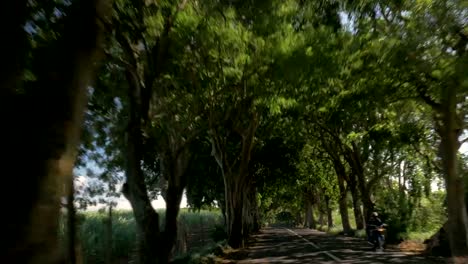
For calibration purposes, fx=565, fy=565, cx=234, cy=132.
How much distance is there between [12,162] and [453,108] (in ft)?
51.7

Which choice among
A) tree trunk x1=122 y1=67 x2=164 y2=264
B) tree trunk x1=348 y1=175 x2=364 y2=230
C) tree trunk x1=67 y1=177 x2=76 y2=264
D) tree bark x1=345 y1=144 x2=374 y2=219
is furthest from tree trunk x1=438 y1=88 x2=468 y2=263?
tree trunk x1=348 y1=175 x2=364 y2=230

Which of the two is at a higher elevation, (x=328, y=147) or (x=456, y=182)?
(x=328, y=147)

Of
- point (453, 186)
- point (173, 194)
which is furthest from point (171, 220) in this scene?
point (453, 186)

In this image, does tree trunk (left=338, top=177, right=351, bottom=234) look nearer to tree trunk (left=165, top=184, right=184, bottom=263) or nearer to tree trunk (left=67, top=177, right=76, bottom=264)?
tree trunk (left=165, top=184, right=184, bottom=263)

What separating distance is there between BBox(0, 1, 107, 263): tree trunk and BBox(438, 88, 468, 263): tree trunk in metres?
14.7

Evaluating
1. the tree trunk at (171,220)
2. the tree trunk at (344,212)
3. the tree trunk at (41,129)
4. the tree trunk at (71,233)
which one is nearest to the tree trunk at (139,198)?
the tree trunk at (171,220)

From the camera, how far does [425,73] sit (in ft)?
53.9

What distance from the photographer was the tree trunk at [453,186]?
1684 cm

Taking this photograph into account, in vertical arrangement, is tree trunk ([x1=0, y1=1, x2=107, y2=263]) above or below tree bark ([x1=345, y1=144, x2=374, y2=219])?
below

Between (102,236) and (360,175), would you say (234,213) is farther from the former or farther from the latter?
(102,236)

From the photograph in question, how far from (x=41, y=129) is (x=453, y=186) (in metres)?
15.7

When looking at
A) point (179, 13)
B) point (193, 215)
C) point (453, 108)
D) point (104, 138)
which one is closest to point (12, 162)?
point (179, 13)

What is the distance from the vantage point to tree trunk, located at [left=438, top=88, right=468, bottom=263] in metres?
16.8

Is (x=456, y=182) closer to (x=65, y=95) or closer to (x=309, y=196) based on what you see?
(x=65, y=95)
